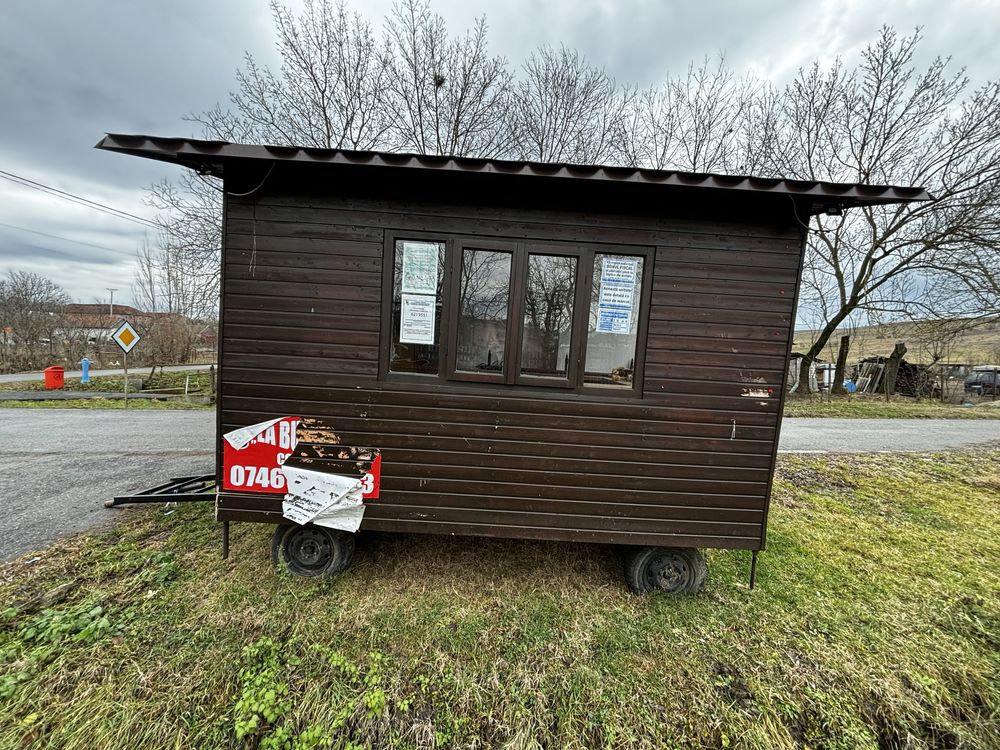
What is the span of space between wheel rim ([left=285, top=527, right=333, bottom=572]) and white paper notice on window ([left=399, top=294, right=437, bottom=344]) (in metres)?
1.71

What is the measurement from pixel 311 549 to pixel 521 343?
2327 mm

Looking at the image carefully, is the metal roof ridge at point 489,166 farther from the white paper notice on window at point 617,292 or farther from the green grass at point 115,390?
the green grass at point 115,390

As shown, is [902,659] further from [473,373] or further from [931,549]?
[473,373]

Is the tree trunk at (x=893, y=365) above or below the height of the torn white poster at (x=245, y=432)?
above

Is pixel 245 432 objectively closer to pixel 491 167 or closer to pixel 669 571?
pixel 491 167

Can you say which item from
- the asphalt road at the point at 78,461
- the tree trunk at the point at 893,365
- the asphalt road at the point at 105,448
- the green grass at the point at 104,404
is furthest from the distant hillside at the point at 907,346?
the green grass at the point at 104,404

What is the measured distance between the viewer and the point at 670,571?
303 cm

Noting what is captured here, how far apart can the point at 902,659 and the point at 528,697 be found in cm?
253

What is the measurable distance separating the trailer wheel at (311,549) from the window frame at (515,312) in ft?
4.36

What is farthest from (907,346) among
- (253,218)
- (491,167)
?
(253,218)

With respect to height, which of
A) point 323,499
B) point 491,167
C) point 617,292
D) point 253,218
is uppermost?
point 491,167

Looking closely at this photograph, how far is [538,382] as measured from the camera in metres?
2.84

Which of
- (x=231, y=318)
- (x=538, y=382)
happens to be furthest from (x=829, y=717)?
(x=231, y=318)

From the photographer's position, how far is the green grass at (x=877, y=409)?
41.0ft
